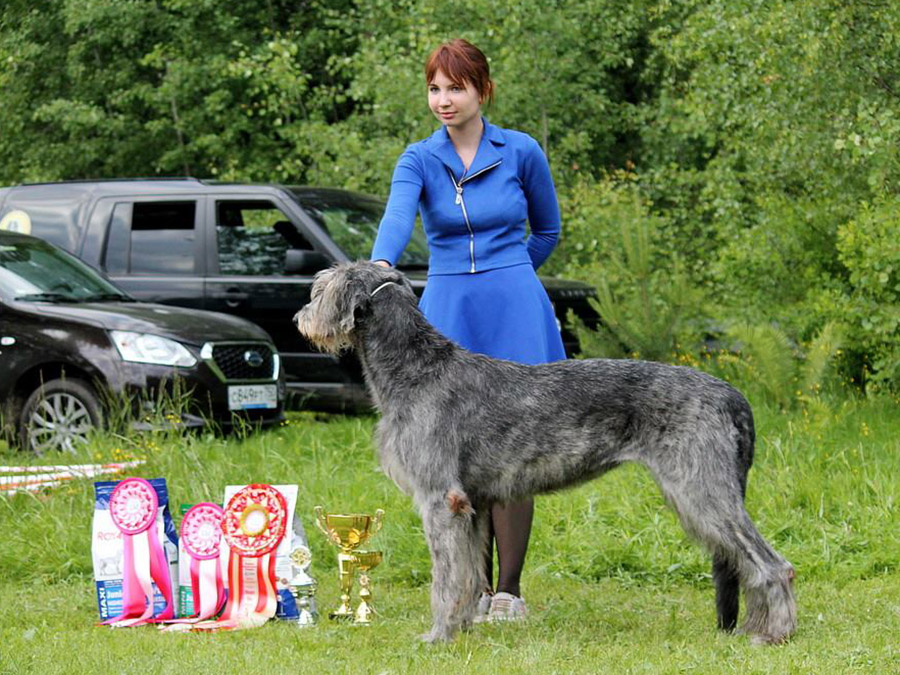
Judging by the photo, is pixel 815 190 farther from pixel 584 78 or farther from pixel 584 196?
pixel 584 78

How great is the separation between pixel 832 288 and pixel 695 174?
4.14 m

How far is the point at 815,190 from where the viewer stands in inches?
412

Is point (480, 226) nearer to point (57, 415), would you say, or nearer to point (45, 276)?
point (57, 415)

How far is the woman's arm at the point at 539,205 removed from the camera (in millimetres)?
5746

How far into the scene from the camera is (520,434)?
16.8 ft

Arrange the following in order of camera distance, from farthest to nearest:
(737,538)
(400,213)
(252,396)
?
(252,396) → (400,213) → (737,538)

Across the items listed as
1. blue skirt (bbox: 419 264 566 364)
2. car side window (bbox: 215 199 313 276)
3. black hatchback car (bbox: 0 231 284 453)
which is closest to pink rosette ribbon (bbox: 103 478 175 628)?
blue skirt (bbox: 419 264 566 364)

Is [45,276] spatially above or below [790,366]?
above

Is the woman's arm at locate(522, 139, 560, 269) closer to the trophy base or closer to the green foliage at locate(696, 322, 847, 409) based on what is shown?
the trophy base

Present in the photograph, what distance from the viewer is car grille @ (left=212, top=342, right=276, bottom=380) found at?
9.23 metres

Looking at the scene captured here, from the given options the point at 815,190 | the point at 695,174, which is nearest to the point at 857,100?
the point at 815,190

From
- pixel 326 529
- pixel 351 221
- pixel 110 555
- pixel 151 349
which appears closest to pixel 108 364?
pixel 151 349

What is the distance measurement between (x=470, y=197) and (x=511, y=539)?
1.49 meters

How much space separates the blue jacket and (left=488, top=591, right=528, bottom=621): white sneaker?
143 centimetres
